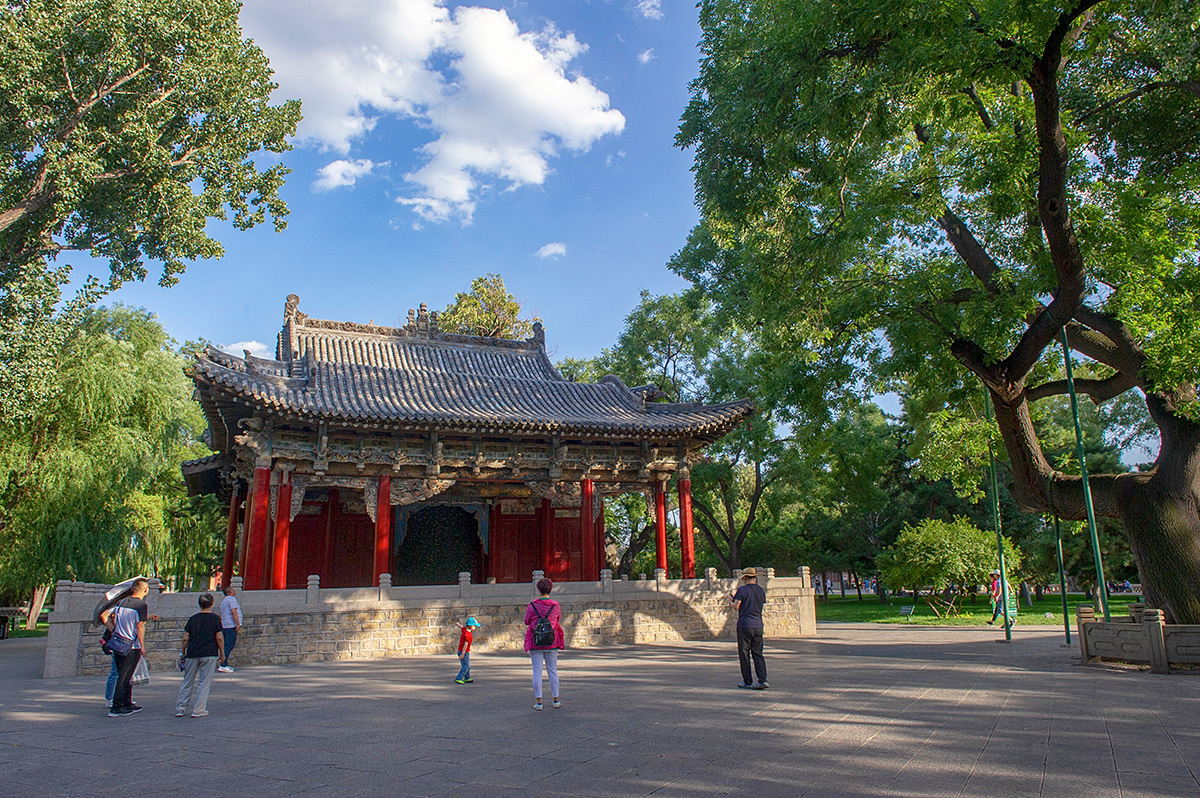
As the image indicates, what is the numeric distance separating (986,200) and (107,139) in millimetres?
15106

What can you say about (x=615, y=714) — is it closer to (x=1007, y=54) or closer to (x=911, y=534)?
(x=1007, y=54)

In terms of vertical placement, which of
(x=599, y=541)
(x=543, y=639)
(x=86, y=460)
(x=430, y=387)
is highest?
(x=430, y=387)

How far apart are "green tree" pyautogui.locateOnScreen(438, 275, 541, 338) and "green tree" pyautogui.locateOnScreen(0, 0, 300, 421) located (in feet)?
51.1

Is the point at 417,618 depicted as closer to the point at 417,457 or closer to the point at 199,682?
the point at 417,457

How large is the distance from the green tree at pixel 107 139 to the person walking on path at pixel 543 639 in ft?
39.1

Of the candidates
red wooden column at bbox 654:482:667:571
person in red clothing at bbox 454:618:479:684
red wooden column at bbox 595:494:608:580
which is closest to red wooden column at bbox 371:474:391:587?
red wooden column at bbox 595:494:608:580

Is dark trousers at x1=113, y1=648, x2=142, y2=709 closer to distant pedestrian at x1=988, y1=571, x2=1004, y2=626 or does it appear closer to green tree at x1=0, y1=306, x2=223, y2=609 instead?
green tree at x1=0, y1=306, x2=223, y2=609

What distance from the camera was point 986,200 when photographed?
30.4 ft

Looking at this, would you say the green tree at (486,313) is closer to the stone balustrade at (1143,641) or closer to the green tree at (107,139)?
the green tree at (107,139)

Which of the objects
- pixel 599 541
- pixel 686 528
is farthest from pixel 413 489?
pixel 686 528

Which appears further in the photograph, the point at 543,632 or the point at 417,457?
the point at 417,457

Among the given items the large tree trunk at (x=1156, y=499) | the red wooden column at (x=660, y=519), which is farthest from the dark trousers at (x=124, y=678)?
the large tree trunk at (x=1156, y=499)

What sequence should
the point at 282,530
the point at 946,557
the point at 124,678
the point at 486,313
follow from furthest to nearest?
the point at 486,313 < the point at 946,557 < the point at 282,530 < the point at 124,678

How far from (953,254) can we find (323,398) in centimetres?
1190
